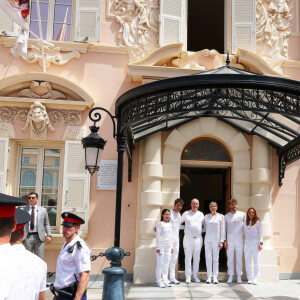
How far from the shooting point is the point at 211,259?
9.69 m

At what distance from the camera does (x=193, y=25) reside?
15.8 m

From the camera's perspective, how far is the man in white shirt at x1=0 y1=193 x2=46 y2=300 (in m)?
2.52

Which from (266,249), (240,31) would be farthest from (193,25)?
(266,249)

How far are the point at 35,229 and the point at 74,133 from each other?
2.44 meters

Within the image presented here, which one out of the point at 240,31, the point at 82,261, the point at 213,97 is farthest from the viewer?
the point at 240,31

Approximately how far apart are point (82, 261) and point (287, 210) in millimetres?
7398

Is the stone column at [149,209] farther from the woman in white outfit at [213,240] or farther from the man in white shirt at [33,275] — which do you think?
the man in white shirt at [33,275]

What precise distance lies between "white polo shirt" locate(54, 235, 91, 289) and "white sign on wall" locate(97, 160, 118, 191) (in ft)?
18.8

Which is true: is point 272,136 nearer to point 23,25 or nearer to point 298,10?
point 298,10

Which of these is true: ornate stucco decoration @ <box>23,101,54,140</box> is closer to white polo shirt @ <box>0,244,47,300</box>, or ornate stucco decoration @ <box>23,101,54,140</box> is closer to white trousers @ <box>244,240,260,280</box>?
white trousers @ <box>244,240,260,280</box>

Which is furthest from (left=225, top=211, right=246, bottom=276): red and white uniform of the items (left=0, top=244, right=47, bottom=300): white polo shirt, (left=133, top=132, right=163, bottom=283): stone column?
(left=0, top=244, right=47, bottom=300): white polo shirt

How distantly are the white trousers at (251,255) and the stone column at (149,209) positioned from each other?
2.04 metres

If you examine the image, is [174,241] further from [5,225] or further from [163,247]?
[5,225]

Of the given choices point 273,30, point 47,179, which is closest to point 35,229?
point 47,179
